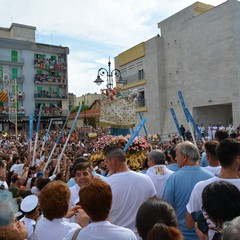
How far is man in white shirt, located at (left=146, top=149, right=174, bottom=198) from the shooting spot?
4.51m

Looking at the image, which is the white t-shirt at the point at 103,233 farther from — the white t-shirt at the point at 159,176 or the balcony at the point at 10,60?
the balcony at the point at 10,60

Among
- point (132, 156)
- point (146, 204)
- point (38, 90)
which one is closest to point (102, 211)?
point (146, 204)

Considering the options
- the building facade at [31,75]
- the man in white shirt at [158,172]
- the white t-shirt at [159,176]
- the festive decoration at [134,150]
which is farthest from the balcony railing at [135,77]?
the white t-shirt at [159,176]

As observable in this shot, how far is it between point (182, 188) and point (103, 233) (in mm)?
1549

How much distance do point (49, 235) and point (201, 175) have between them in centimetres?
185

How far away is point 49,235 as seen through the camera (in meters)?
2.85

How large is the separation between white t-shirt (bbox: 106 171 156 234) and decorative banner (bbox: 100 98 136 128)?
6.30 m

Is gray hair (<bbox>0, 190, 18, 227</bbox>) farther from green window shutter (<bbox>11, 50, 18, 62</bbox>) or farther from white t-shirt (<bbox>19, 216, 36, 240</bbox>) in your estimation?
green window shutter (<bbox>11, 50, 18, 62</bbox>)

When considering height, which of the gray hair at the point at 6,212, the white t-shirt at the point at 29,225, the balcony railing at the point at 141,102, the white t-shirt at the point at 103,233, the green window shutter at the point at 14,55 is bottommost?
the white t-shirt at the point at 29,225

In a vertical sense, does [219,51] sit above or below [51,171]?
above

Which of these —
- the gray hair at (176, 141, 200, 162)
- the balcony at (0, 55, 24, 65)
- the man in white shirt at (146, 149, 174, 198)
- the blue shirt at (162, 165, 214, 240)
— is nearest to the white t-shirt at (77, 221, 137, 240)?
the blue shirt at (162, 165, 214, 240)

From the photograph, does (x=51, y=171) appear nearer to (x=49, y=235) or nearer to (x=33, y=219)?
(x=33, y=219)

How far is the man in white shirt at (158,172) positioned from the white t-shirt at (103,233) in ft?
7.14

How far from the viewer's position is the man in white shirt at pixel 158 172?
451 cm
